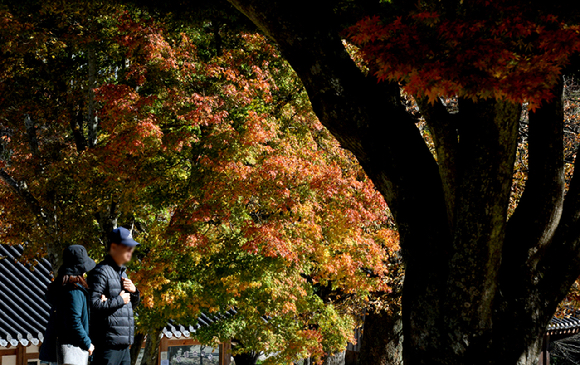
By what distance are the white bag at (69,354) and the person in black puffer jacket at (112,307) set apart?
0.36 feet

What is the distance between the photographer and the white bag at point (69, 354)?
462cm

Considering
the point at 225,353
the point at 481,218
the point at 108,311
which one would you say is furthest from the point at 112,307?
the point at 225,353

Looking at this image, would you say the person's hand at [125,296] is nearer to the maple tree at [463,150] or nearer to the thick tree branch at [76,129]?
the maple tree at [463,150]

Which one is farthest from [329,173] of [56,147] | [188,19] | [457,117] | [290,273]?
[457,117]

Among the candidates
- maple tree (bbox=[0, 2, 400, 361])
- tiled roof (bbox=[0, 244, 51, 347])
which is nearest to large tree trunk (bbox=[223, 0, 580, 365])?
maple tree (bbox=[0, 2, 400, 361])

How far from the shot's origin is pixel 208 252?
1015 centimetres

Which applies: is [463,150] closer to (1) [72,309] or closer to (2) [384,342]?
(1) [72,309]

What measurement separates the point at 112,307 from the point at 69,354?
54cm

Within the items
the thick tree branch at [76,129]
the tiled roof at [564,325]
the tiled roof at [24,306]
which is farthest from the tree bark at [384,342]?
the thick tree branch at [76,129]

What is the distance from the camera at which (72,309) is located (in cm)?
452

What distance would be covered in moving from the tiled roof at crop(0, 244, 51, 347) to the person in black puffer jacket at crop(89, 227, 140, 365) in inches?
326

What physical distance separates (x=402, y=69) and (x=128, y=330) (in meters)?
2.92

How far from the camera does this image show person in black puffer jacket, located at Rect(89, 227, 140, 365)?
14.9 ft

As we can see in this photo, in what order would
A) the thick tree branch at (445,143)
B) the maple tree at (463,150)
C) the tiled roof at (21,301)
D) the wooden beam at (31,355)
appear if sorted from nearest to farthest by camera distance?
the maple tree at (463,150)
the thick tree branch at (445,143)
the tiled roof at (21,301)
the wooden beam at (31,355)
